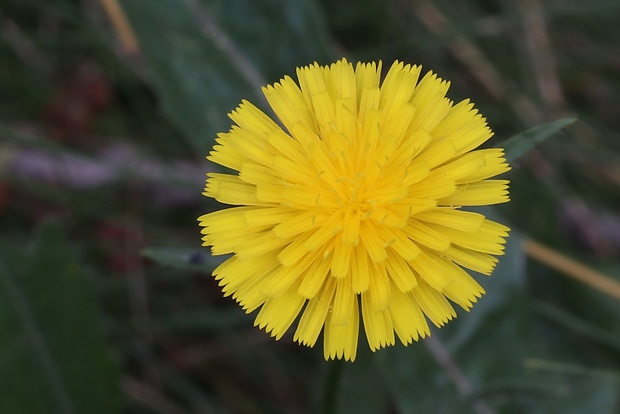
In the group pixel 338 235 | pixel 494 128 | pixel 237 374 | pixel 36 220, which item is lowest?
pixel 338 235

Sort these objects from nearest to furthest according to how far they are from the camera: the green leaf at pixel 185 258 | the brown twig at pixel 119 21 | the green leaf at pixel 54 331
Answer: the green leaf at pixel 185 258
the green leaf at pixel 54 331
the brown twig at pixel 119 21

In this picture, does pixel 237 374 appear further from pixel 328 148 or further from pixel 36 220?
pixel 328 148

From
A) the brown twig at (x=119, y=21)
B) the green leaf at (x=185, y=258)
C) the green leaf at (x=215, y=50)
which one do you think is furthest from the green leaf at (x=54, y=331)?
the brown twig at (x=119, y=21)

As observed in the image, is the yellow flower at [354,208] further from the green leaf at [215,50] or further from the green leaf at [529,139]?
the green leaf at [215,50]

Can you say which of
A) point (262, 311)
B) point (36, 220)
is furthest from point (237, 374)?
point (262, 311)

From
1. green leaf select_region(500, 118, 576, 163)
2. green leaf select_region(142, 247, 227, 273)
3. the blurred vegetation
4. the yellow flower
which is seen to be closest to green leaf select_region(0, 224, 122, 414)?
the blurred vegetation

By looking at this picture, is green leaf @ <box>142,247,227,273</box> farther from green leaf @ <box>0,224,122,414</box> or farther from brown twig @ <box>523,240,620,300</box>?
brown twig @ <box>523,240,620,300</box>

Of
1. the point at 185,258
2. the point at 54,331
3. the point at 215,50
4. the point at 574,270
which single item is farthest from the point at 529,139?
the point at 54,331
